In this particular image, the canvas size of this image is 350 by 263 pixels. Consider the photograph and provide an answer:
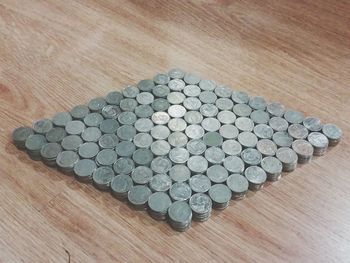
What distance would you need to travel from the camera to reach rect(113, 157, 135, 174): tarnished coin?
790 millimetres

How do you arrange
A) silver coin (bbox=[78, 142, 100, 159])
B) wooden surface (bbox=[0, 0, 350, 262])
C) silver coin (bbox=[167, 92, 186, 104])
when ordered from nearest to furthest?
wooden surface (bbox=[0, 0, 350, 262]) → silver coin (bbox=[78, 142, 100, 159]) → silver coin (bbox=[167, 92, 186, 104])

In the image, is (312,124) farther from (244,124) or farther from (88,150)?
(88,150)

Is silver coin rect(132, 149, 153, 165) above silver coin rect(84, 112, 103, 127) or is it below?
above

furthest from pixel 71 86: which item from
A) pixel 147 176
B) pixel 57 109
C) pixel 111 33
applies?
pixel 147 176

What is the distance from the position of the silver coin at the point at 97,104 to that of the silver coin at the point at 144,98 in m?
0.07

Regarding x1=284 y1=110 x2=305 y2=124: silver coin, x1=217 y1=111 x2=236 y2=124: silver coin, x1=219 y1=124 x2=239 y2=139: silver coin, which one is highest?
x1=284 y1=110 x2=305 y2=124: silver coin

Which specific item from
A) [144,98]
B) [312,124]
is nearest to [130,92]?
[144,98]

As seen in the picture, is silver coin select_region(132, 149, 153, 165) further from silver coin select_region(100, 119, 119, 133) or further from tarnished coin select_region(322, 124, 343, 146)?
tarnished coin select_region(322, 124, 343, 146)

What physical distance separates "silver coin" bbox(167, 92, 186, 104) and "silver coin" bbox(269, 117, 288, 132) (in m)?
0.18

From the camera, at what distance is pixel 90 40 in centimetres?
108

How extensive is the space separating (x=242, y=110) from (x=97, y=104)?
0.93 feet

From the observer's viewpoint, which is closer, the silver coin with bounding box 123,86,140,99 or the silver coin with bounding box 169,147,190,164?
the silver coin with bounding box 169,147,190,164

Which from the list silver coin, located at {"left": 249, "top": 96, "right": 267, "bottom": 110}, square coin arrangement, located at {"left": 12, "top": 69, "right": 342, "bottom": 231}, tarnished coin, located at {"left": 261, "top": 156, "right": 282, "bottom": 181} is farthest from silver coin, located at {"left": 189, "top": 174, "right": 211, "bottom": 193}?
silver coin, located at {"left": 249, "top": 96, "right": 267, "bottom": 110}

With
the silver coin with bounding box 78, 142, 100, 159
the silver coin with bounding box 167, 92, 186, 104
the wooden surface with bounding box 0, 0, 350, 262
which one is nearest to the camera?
the wooden surface with bounding box 0, 0, 350, 262
